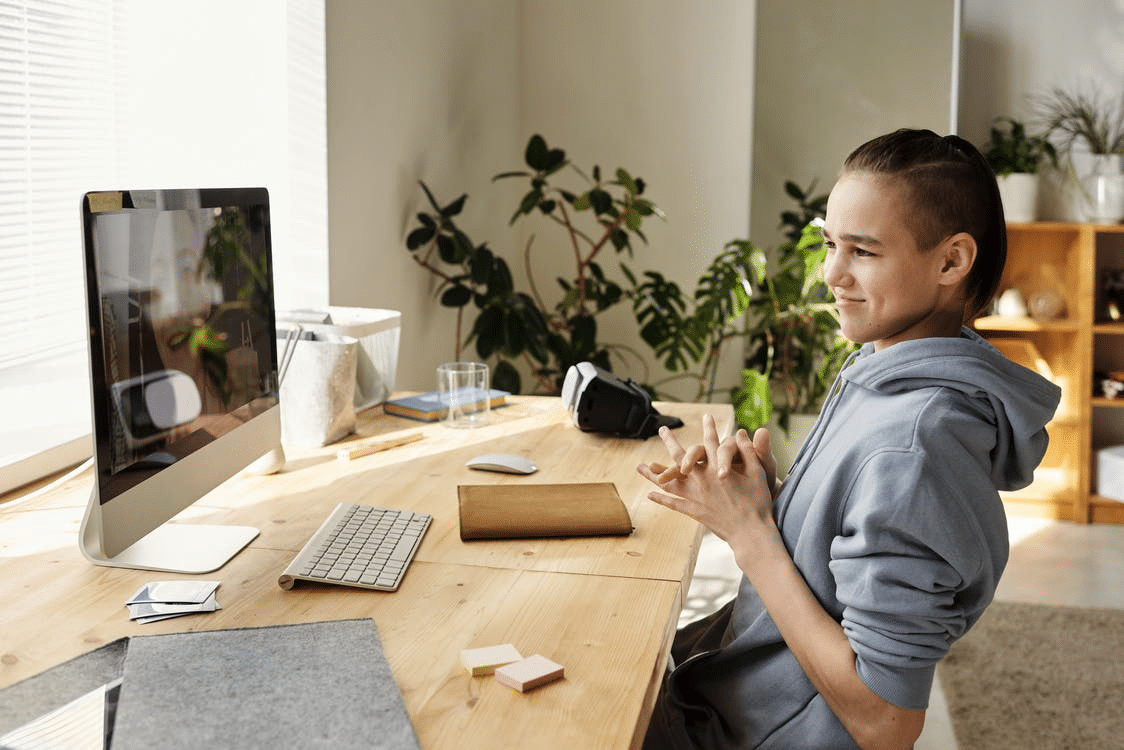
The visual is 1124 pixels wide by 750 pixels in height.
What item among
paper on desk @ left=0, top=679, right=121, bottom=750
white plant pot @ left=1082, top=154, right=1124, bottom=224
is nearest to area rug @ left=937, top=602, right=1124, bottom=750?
white plant pot @ left=1082, top=154, right=1124, bottom=224

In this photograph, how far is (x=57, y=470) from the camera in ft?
6.18

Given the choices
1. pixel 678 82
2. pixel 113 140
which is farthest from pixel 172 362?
pixel 678 82

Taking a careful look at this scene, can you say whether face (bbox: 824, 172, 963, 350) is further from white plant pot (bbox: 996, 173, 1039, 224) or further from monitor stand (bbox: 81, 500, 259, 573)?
white plant pot (bbox: 996, 173, 1039, 224)

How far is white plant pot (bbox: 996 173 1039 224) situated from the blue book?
2590 millimetres

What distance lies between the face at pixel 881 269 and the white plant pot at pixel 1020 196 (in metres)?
3.17

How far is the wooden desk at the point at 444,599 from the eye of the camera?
105 cm

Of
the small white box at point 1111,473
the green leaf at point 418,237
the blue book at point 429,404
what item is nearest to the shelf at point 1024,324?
the small white box at point 1111,473

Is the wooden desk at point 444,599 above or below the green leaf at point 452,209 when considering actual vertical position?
below

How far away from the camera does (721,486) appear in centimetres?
127

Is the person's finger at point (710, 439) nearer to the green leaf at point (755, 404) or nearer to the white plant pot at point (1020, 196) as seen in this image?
the green leaf at point (755, 404)

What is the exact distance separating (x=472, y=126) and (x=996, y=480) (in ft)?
9.36

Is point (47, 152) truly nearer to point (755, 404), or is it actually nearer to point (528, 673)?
point (528, 673)

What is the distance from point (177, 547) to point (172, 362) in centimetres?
25

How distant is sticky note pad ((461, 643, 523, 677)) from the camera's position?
110 cm
